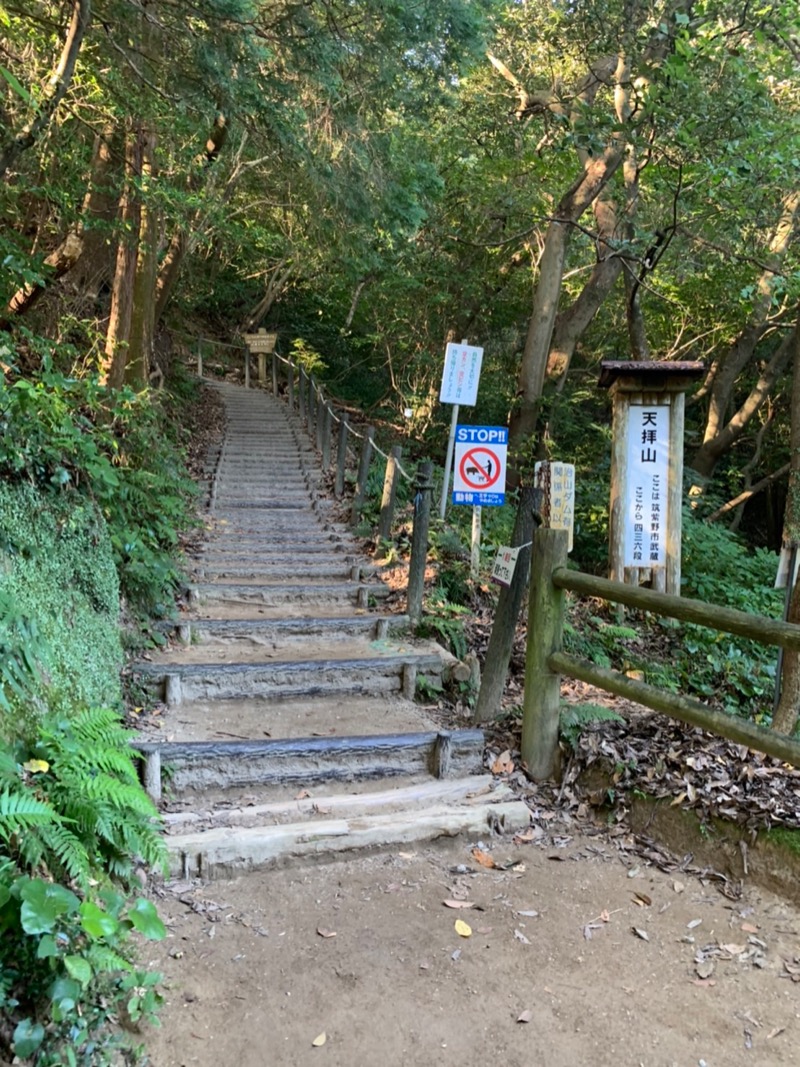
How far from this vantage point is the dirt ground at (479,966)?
7.05ft

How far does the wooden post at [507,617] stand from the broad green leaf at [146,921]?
8.32ft

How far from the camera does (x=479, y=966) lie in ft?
8.24

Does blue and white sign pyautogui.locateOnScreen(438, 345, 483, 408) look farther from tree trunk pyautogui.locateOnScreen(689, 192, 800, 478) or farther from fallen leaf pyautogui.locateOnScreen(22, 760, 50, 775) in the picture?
fallen leaf pyautogui.locateOnScreen(22, 760, 50, 775)

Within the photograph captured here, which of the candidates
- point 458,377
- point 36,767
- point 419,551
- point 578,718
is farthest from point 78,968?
point 458,377

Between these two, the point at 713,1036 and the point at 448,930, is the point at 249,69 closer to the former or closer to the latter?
the point at 448,930

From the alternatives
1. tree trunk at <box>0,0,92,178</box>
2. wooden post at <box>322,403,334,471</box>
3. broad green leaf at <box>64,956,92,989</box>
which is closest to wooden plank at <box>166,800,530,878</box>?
broad green leaf at <box>64,956,92,989</box>

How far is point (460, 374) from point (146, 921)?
6.62 m

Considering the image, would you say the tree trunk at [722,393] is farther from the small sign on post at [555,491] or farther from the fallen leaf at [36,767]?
the fallen leaf at [36,767]

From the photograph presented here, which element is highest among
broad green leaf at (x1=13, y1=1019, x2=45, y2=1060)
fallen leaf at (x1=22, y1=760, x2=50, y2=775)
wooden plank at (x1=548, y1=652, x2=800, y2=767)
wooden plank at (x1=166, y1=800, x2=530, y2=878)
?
wooden plank at (x1=548, y1=652, x2=800, y2=767)

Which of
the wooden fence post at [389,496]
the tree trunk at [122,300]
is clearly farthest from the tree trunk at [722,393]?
the tree trunk at [122,300]

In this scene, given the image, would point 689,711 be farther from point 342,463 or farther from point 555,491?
point 342,463

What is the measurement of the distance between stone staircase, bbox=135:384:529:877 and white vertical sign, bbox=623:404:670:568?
2.00 metres

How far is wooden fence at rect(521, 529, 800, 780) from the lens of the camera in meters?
3.08

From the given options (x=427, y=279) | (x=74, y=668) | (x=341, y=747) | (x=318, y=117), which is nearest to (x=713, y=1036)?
(x=341, y=747)
